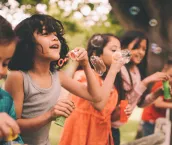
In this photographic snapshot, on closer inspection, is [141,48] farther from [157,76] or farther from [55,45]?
[55,45]

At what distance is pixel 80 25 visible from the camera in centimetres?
1151

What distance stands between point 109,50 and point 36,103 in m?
1.11

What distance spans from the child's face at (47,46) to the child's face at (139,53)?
5.17 feet

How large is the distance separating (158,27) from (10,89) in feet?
14.2

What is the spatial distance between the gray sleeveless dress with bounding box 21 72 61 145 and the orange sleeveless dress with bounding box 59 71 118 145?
24.6 inches

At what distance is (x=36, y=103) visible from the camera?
185 centimetres

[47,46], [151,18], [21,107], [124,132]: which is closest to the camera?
[21,107]

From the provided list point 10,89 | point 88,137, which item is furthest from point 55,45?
point 88,137

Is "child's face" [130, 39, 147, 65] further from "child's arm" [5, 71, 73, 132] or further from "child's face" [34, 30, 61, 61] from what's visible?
"child's arm" [5, 71, 73, 132]

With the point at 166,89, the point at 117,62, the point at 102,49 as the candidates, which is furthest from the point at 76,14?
the point at 117,62

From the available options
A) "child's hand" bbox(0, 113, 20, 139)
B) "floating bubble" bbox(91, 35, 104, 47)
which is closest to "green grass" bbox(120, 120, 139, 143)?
"floating bubble" bbox(91, 35, 104, 47)

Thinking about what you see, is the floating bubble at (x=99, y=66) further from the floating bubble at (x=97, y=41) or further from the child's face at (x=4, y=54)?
the child's face at (x=4, y=54)

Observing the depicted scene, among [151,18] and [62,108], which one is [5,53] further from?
[151,18]

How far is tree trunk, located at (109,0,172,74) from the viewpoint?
5707 mm
